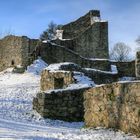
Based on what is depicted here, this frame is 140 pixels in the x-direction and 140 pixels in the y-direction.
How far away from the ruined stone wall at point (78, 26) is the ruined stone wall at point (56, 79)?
57.2 feet

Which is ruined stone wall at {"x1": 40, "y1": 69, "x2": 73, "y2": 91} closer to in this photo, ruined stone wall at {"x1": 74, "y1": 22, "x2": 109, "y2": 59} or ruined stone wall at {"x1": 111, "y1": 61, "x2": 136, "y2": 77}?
ruined stone wall at {"x1": 111, "y1": 61, "x2": 136, "y2": 77}

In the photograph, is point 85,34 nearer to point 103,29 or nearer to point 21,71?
point 103,29

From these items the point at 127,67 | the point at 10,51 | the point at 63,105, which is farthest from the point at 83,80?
the point at 10,51

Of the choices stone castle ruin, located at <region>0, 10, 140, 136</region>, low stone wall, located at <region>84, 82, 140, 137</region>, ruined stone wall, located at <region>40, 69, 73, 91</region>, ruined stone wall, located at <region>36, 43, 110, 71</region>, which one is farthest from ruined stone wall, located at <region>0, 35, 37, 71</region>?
low stone wall, located at <region>84, 82, 140, 137</region>

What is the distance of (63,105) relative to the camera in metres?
14.4

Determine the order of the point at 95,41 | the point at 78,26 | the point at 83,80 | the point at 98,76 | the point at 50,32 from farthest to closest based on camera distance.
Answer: the point at 50,32 < the point at 78,26 < the point at 95,41 < the point at 98,76 < the point at 83,80

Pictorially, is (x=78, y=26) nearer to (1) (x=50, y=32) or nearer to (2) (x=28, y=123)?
(1) (x=50, y=32)

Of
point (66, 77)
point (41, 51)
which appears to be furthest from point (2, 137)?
point (41, 51)

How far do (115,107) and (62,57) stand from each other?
17359mm

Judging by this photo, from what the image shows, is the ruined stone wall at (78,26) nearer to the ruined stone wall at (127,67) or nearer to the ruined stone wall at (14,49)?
the ruined stone wall at (14,49)

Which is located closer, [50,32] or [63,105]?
[63,105]

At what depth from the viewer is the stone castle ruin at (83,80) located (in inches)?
428

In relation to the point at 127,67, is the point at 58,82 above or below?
below

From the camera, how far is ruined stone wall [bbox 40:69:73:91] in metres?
18.1
